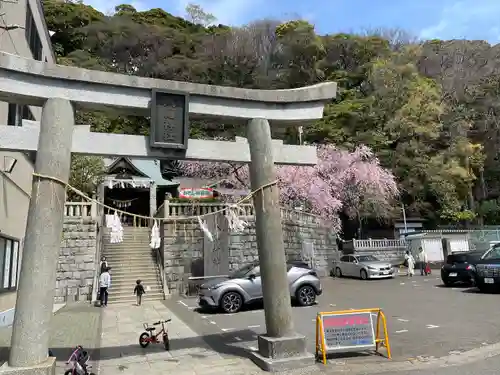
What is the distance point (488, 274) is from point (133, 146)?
14.2m

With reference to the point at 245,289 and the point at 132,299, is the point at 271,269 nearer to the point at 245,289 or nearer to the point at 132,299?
the point at 245,289

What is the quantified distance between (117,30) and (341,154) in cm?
3425

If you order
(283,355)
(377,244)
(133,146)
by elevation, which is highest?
(133,146)

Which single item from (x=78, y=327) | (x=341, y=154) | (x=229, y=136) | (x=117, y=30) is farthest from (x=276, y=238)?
(x=117, y=30)

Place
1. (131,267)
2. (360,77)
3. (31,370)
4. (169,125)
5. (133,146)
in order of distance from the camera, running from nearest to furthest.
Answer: (31,370), (133,146), (169,125), (131,267), (360,77)

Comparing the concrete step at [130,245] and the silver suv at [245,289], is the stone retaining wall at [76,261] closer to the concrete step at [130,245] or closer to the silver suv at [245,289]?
the concrete step at [130,245]

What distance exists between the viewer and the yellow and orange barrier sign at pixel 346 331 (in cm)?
699

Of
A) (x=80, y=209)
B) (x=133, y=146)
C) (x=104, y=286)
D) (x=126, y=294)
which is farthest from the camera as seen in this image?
(x=80, y=209)

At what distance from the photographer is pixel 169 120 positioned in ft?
22.9

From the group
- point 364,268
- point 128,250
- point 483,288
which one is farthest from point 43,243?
point 364,268

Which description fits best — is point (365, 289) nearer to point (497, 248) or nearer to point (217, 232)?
point (497, 248)

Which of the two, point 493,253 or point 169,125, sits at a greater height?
point 169,125

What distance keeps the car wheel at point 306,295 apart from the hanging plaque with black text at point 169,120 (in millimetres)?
8826

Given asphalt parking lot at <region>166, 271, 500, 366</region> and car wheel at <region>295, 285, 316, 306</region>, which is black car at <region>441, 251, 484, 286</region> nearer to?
asphalt parking lot at <region>166, 271, 500, 366</region>
